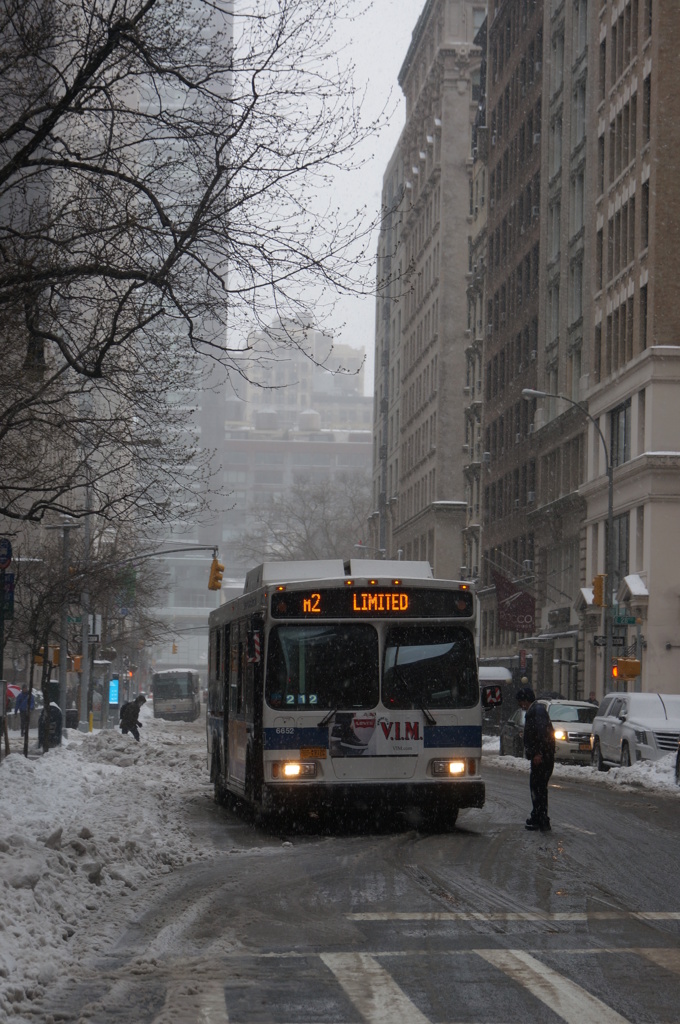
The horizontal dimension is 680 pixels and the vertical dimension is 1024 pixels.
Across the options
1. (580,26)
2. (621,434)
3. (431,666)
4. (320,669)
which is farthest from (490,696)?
(580,26)

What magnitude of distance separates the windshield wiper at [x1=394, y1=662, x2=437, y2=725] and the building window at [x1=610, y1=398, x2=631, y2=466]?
34784mm

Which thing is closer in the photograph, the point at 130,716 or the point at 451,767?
the point at 451,767

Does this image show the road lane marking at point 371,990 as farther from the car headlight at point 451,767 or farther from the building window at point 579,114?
the building window at point 579,114

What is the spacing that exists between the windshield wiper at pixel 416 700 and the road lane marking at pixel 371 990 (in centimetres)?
849

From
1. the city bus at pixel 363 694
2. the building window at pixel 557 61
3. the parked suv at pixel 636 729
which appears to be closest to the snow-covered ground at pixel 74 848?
the parked suv at pixel 636 729

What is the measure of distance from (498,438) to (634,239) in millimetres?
28169

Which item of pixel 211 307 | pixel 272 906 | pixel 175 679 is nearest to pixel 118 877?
pixel 272 906

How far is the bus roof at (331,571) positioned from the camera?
18734mm

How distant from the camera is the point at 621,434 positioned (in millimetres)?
53219

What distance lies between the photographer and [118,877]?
12.8 m

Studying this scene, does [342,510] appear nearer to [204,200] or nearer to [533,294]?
[533,294]

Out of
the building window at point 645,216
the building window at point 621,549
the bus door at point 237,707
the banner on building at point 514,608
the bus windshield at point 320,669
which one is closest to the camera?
the bus windshield at point 320,669

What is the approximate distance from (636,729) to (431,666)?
46.1ft

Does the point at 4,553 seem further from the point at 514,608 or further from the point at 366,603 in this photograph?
the point at 514,608
